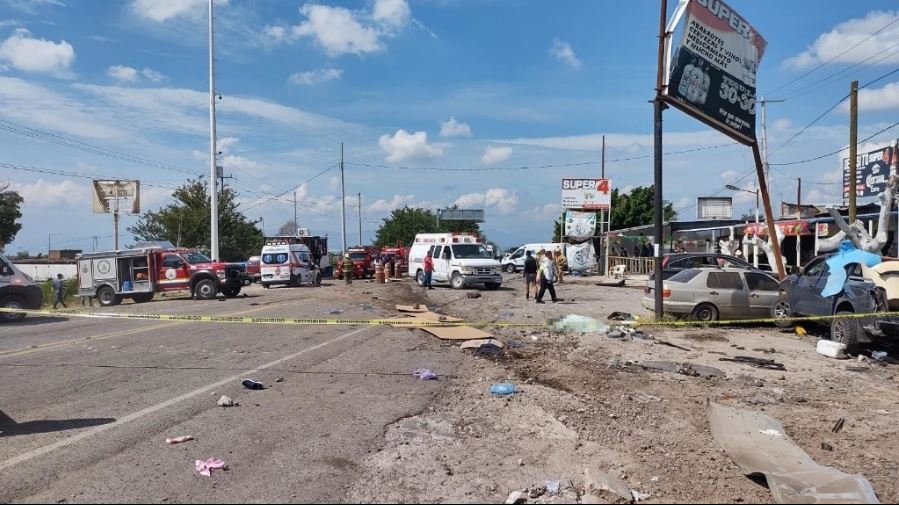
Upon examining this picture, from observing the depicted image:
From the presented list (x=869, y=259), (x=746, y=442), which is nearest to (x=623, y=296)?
(x=869, y=259)

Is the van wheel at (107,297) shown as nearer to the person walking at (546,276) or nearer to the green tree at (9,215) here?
the person walking at (546,276)

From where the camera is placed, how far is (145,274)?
25.9m

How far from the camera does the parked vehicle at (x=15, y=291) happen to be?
1877 centimetres

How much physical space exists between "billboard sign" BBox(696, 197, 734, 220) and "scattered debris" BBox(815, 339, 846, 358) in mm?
52946

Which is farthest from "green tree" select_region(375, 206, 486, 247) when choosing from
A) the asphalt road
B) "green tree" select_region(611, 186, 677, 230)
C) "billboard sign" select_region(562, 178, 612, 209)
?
the asphalt road

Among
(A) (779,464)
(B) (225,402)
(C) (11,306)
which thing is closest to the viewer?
(A) (779,464)

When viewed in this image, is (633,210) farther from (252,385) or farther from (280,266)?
(252,385)

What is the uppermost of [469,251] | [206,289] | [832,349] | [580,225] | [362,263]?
[580,225]

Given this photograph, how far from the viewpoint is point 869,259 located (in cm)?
1057

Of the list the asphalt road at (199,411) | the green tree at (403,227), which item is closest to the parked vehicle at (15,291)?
the asphalt road at (199,411)

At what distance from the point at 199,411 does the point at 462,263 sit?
2097 cm

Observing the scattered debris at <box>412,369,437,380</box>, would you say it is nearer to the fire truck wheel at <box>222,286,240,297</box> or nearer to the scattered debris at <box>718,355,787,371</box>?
the scattered debris at <box>718,355,787,371</box>

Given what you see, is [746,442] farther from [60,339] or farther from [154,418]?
[60,339]

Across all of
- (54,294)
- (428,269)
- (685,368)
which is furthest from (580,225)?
(685,368)
